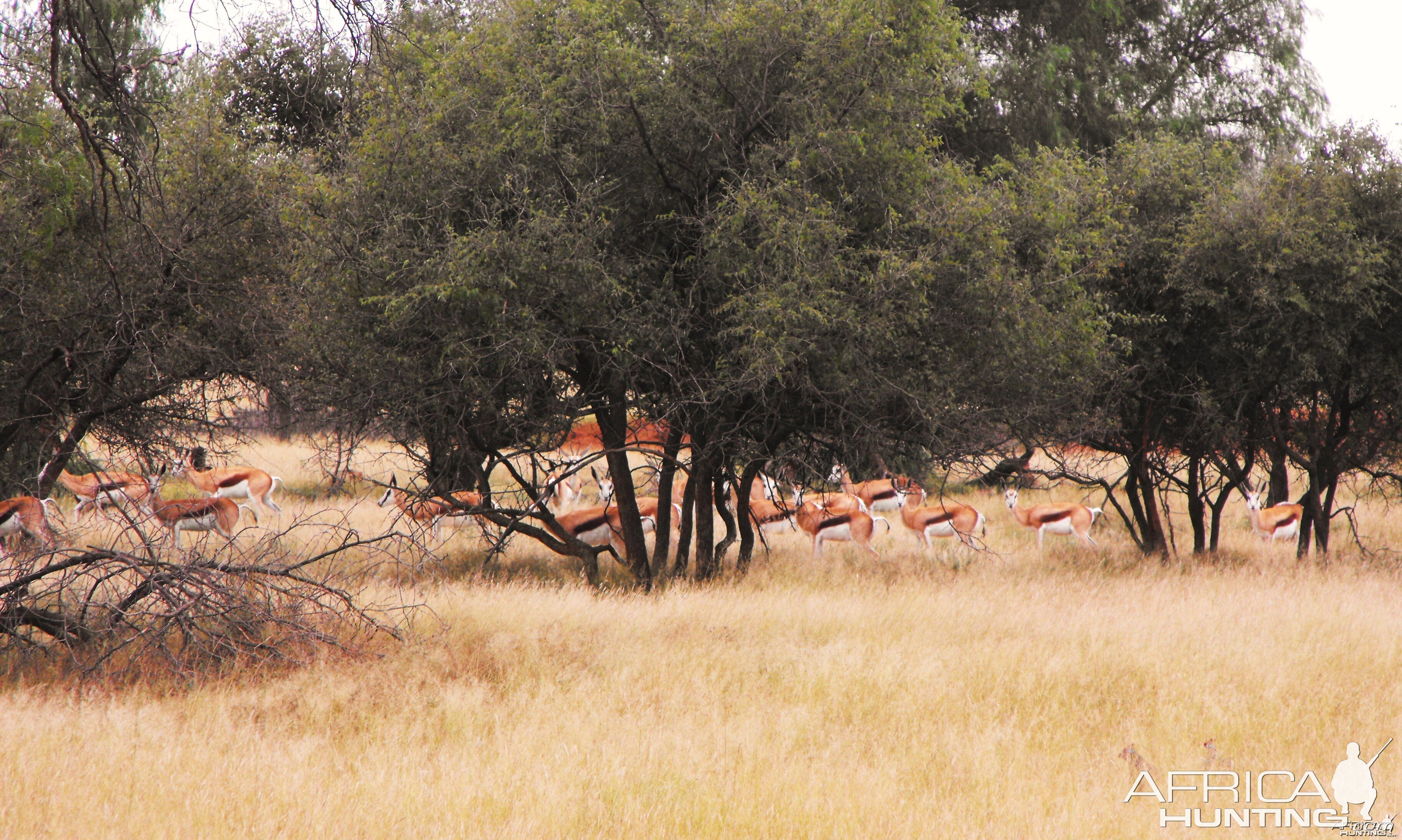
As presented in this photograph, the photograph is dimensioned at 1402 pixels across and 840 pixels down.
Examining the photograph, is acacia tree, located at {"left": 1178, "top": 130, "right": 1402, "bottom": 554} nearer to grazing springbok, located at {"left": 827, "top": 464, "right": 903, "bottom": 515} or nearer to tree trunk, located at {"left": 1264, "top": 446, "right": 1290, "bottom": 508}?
tree trunk, located at {"left": 1264, "top": 446, "right": 1290, "bottom": 508}

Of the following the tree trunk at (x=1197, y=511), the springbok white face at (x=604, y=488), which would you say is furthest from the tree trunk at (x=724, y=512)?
the tree trunk at (x=1197, y=511)

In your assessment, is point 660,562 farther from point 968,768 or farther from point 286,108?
point 286,108

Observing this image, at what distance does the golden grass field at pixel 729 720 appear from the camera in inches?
211

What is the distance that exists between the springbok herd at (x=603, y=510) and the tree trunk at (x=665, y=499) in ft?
1.31

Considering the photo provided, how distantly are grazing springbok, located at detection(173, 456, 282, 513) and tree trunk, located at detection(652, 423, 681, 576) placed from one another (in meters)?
8.53

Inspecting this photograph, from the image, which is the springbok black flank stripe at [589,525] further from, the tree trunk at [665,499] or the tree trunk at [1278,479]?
the tree trunk at [1278,479]

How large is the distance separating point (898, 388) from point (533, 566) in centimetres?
616

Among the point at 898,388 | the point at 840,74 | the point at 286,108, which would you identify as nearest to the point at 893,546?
the point at 898,388

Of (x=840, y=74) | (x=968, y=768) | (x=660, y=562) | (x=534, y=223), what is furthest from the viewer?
(x=660, y=562)

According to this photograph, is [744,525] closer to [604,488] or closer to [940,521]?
[940,521]

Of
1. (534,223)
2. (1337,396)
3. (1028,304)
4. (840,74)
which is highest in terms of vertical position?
(840,74)

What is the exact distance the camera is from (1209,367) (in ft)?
44.6

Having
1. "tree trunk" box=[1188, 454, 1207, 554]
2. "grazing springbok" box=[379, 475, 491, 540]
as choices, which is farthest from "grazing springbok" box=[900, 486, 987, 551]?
"grazing springbok" box=[379, 475, 491, 540]

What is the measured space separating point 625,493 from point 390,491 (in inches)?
264
